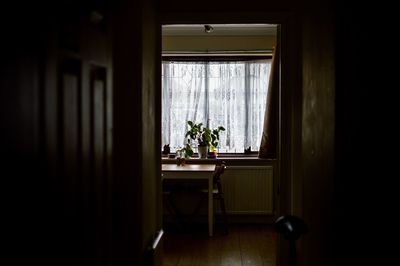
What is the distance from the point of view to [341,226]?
1715mm

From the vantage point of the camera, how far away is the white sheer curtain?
6.93 m

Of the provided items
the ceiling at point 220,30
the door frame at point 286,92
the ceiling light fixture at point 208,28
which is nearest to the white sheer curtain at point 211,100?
the ceiling at point 220,30

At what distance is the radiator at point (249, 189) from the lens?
6.65 m

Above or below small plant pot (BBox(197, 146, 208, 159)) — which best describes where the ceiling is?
above

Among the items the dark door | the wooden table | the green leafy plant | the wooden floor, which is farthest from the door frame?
the green leafy plant

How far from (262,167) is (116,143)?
4077mm

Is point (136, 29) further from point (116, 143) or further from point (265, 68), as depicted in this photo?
point (265, 68)

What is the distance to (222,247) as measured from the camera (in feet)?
18.3

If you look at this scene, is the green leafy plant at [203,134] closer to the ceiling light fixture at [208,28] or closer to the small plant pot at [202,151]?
the small plant pot at [202,151]

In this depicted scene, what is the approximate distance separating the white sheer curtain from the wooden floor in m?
1.23

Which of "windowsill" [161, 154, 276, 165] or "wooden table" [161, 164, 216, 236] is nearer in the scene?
"wooden table" [161, 164, 216, 236]

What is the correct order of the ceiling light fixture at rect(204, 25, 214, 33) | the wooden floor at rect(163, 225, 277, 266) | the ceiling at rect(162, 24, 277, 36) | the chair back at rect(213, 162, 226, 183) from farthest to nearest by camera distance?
the ceiling at rect(162, 24, 277, 36) → the ceiling light fixture at rect(204, 25, 214, 33) → the chair back at rect(213, 162, 226, 183) → the wooden floor at rect(163, 225, 277, 266)

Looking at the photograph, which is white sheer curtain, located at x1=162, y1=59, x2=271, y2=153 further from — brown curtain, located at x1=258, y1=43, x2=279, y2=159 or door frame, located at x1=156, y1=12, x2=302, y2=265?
door frame, located at x1=156, y1=12, x2=302, y2=265

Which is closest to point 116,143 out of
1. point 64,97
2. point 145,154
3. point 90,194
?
point 145,154
